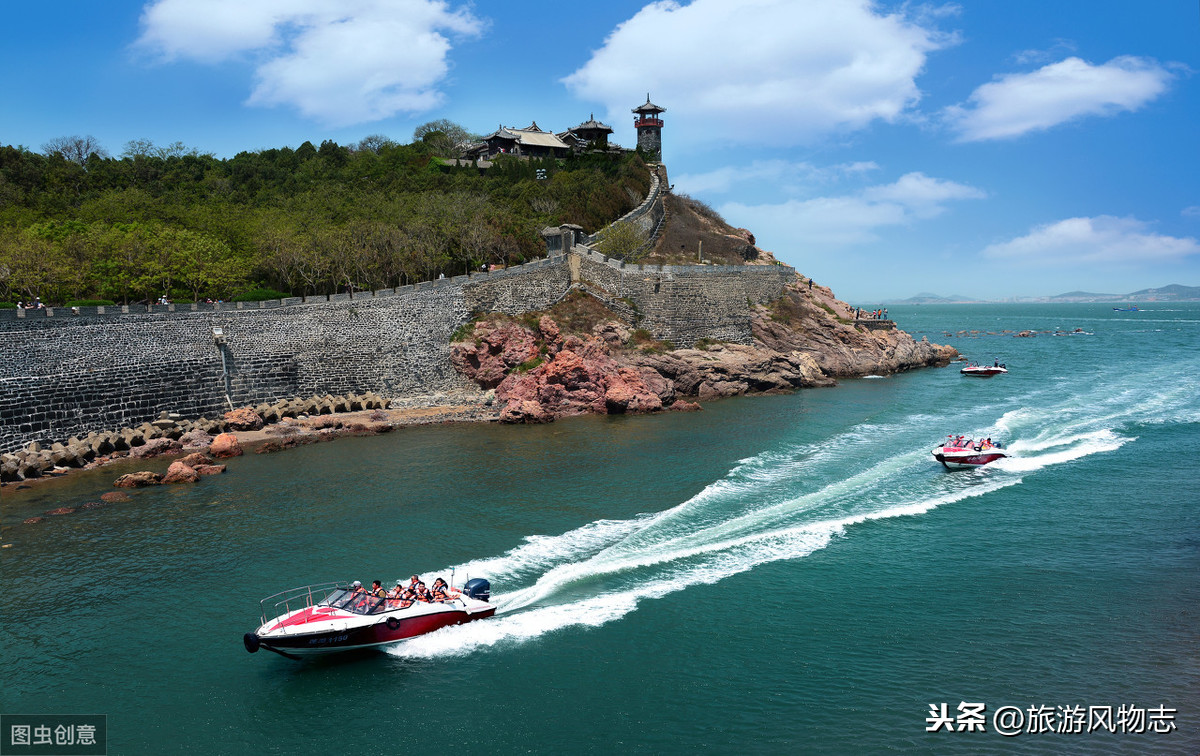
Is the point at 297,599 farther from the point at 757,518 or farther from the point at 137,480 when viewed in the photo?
→ the point at 137,480

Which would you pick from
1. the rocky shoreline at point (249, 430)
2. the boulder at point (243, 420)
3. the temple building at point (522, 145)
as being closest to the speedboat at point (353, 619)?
the rocky shoreline at point (249, 430)

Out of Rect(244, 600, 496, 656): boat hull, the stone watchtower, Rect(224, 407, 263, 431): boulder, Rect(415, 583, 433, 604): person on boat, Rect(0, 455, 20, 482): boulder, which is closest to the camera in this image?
Rect(244, 600, 496, 656): boat hull

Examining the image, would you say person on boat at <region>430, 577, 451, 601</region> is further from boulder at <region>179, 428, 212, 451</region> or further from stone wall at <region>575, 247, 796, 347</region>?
stone wall at <region>575, 247, 796, 347</region>

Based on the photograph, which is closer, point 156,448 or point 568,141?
point 156,448

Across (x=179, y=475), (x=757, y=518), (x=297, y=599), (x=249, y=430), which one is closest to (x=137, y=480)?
(x=179, y=475)

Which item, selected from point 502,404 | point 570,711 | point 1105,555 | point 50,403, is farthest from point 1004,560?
point 50,403

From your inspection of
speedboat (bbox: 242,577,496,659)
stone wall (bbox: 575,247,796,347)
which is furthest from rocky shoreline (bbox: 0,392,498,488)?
speedboat (bbox: 242,577,496,659)

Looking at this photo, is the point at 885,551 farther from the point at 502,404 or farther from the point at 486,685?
the point at 502,404

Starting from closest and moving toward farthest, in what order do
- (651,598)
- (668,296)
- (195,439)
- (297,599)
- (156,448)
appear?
(297,599)
(651,598)
(156,448)
(195,439)
(668,296)
